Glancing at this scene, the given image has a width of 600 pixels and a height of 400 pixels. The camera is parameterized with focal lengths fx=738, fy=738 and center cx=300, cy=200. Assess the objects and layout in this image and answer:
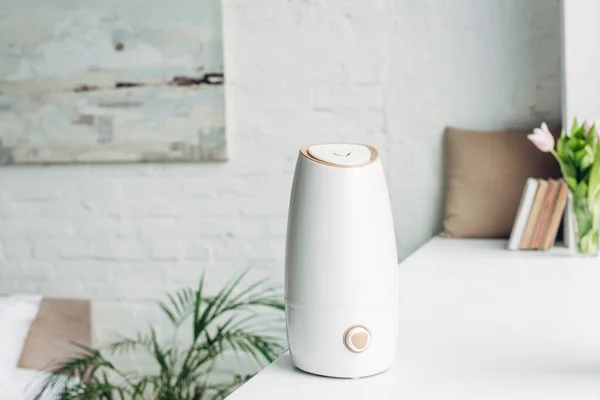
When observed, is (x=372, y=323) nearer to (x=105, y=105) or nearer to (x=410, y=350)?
(x=410, y=350)

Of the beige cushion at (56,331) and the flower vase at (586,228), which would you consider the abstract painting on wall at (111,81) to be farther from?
the flower vase at (586,228)

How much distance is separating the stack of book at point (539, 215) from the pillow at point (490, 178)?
0.21 meters

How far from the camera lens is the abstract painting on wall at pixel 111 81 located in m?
2.45

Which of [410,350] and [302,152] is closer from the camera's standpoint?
[302,152]

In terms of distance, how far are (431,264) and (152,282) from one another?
118cm

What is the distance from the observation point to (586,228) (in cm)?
178

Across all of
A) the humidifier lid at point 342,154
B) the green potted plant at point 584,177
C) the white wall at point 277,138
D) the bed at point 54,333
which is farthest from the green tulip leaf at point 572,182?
the bed at point 54,333

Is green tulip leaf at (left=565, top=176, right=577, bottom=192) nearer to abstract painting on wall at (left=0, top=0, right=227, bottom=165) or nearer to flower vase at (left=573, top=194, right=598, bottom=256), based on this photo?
flower vase at (left=573, top=194, right=598, bottom=256)

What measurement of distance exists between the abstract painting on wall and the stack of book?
1.00m

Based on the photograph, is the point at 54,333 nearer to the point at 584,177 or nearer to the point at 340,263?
the point at 584,177

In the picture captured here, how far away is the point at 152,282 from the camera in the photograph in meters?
2.57

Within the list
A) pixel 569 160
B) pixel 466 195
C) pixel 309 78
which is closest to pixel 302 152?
pixel 569 160

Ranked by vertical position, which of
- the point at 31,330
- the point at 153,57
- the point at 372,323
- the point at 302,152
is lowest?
the point at 31,330

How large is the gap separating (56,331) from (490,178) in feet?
5.13
